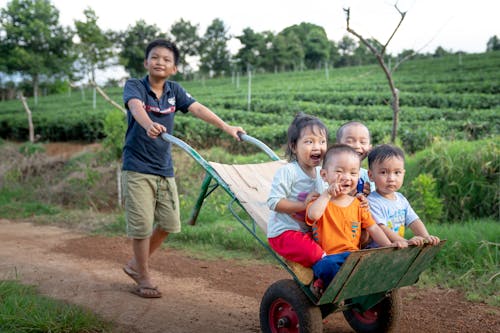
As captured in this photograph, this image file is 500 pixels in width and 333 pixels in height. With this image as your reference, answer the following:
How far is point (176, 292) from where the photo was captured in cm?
413

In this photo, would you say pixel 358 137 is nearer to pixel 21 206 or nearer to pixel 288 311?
pixel 288 311

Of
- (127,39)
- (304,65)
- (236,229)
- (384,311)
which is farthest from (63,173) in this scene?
(304,65)

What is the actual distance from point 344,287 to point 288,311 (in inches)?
18.1

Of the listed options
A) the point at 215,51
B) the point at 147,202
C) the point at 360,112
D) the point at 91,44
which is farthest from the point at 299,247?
the point at 215,51

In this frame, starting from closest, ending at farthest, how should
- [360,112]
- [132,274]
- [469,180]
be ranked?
1. [132,274]
2. [469,180]
3. [360,112]

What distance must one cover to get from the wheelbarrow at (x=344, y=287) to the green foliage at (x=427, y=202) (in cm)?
244

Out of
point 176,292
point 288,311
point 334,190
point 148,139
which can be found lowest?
point 176,292

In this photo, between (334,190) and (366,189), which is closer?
(334,190)

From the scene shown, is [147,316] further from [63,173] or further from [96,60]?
[96,60]

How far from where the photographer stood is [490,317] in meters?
3.50

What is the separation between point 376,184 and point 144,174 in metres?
1.81

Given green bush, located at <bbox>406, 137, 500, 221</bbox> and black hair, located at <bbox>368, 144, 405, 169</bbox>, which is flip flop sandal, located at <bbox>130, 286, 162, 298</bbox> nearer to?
black hair, located at <bbox>368, 144, 405, 169</bbox>

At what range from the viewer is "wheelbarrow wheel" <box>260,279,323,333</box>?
2635 millimetres

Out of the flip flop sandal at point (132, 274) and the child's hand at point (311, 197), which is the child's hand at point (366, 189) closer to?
the child's hand at point (311, 197)
